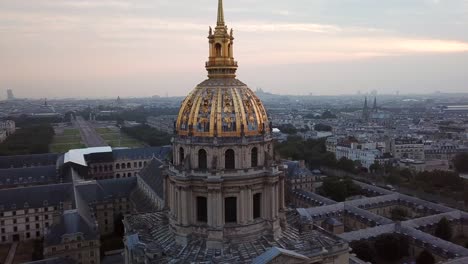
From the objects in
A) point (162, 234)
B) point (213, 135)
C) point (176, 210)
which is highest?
point (213, 135)

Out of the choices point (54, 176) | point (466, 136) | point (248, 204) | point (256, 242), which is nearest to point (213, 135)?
point (248, 204)

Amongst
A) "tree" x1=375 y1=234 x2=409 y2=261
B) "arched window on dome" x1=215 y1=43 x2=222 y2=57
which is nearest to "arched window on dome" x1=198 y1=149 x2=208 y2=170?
"arched window on dome" x1=215 y1=43 x2=222 y2=57

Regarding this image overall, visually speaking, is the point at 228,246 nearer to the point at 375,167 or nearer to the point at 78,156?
the point at 78,156

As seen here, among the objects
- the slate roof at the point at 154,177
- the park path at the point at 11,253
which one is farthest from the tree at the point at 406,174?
the park path at the point at 11,253

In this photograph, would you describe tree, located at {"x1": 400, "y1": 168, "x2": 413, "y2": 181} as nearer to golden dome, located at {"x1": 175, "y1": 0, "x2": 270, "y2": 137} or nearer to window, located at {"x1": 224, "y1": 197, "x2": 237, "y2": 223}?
golden dome, located at {"x1": 175, "y1": 0, "x2": 270, "y2": 137}

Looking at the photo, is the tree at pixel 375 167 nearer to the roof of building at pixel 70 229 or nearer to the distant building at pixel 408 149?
the distant building at pixel 408 149

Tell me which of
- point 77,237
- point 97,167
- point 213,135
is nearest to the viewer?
point 213,135

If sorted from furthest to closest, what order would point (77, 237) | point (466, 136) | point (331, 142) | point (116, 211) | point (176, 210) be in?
point (466, 136), point (331, 142), point (116, 211), point (77, 237), point (176, 210)

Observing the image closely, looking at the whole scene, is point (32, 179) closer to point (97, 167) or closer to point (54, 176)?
point (54, 176)
